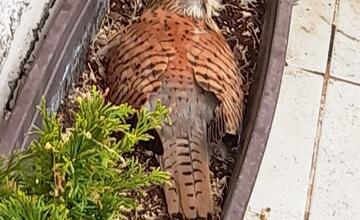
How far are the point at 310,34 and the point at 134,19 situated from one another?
26.9 inches

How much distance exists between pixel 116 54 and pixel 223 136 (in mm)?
297

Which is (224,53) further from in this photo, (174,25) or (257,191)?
(257,191)

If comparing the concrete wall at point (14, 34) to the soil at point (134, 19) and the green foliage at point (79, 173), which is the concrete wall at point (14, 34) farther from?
the green foliage at point (79, 173)

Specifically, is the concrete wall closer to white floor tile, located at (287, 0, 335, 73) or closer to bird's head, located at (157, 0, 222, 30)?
bird's head, located at (157, 0, 222, 30)

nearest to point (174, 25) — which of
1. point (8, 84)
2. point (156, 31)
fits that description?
point (156, 31)

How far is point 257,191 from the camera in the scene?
2.53 metres

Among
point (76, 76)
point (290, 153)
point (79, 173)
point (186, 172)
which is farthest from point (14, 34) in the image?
point (290, 153)

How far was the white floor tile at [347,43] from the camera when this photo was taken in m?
2.79

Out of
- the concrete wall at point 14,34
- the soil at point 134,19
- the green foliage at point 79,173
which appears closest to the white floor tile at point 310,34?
the soil at point 134,19

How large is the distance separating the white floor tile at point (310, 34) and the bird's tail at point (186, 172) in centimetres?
82

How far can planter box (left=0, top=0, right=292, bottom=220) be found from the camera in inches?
71.1

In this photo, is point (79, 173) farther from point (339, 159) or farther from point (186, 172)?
point (339, 159)

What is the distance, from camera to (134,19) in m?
2.35

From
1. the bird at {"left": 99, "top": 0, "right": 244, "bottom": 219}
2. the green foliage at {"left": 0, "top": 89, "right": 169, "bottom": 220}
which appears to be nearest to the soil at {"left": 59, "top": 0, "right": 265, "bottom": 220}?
the bird at {"left": 99, "top": 0, "right": 244, "bottom": 219}
